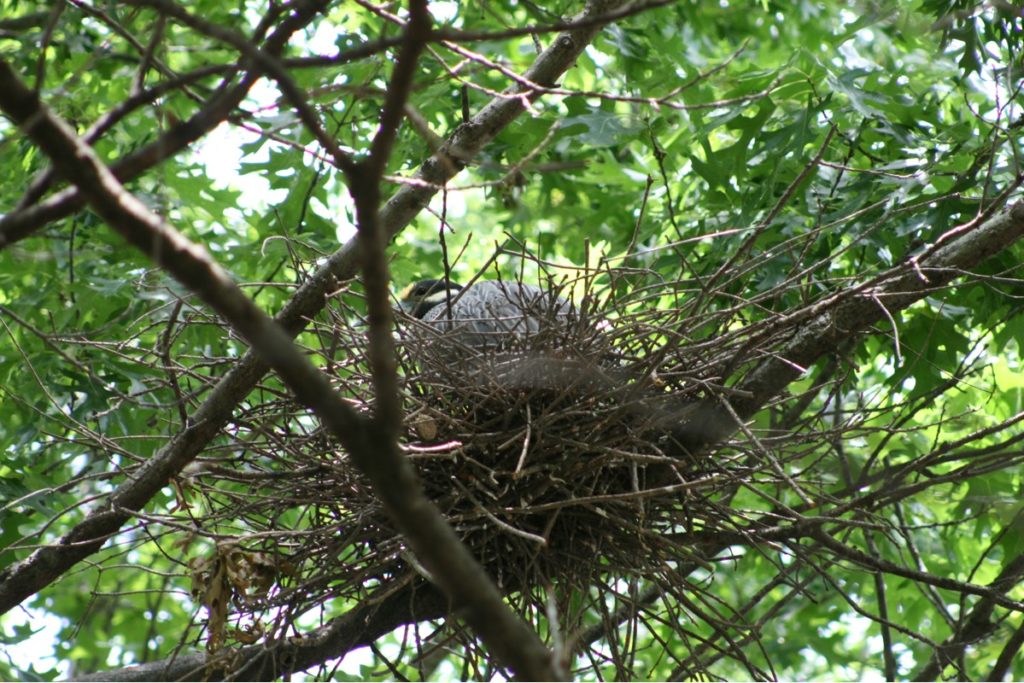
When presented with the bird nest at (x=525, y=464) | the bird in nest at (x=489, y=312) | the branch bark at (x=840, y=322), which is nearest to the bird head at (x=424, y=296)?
the bird in nest at (x=489, y=312)

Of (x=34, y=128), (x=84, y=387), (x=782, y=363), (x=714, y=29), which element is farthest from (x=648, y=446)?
(x=714, y=29)

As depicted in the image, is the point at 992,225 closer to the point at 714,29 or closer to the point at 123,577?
the point at 714,29

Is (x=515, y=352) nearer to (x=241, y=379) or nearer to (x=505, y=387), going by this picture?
(x=505, y=387)

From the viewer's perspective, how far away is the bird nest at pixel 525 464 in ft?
8.34

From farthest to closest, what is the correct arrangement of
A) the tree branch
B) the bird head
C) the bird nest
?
1. the bird head
2. the tree branch
3. the bird nest

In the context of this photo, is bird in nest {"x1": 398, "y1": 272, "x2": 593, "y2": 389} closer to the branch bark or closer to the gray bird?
the gray bird

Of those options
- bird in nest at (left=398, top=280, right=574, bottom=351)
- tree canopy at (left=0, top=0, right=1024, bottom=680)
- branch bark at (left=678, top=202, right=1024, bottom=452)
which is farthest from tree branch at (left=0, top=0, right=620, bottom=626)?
branch bark at (left=678, top=202, right=1024, bottom=452)

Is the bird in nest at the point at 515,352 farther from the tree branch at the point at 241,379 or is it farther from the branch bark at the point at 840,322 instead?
the branch bark at the point at 840,322

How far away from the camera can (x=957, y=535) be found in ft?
14.7

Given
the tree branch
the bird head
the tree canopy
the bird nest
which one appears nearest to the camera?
the tree canopy

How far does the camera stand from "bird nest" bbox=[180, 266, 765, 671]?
2541 millimetres

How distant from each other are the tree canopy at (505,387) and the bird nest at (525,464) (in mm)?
15

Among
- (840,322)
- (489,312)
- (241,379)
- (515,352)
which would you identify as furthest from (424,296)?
(840,322)

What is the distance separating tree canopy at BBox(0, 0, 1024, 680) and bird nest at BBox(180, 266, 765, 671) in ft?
0.05
